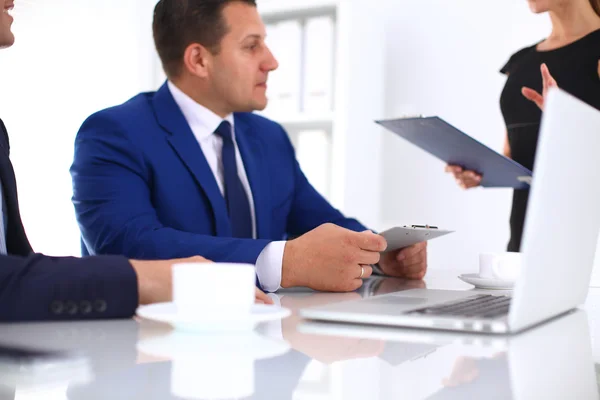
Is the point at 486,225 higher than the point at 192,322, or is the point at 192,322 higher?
the point at 192,322

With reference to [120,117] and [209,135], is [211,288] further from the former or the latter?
[209,135]

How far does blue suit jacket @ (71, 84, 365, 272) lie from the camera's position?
1419mm

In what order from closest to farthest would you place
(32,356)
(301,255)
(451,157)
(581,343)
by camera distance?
(32,356), (581,343), (301,255), (451,157)

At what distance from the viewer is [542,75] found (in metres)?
2.54

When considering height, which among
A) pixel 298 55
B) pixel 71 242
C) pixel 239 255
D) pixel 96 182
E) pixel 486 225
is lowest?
pixel 71 242

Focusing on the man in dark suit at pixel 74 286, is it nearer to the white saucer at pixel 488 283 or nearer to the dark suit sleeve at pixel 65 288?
the dark suit sleeve at pixel 65 288

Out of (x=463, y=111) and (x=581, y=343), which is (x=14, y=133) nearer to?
(x=463, y=111)

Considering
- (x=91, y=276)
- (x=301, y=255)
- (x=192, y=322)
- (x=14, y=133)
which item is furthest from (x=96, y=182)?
(x=14, y=133)

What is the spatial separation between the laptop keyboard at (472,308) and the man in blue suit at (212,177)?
0.91 feet

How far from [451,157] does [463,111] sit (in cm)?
79

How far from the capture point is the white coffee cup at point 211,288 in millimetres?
709

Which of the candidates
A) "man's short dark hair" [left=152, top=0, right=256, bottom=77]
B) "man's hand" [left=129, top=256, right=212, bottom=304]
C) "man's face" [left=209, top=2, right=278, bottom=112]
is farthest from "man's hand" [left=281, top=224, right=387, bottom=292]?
"man's short dark hair" [left=152, top=0, right=256, bottom=77]

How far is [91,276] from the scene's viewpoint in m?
0.82

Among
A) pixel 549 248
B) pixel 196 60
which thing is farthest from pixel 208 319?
pixel 196 60
